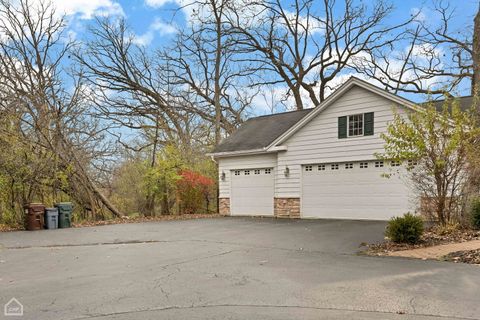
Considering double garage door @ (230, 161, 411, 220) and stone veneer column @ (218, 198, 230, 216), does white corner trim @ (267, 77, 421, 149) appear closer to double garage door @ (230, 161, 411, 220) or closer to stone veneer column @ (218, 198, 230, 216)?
double garage door @ (230, 161, 411, 220)

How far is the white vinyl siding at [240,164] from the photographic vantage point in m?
17.1

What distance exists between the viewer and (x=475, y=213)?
10195mm

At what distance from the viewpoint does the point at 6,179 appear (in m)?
14.0

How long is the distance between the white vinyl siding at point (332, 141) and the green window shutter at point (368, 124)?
15cm

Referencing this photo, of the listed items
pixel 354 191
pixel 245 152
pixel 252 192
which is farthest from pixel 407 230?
pixel 245 152

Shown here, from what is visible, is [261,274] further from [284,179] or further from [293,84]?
[293,84]

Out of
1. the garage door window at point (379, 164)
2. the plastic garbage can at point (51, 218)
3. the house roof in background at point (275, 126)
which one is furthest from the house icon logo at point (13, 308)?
the house roof in background at point (275, 126)

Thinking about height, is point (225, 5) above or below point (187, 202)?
above

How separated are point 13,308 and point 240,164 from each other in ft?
45.6

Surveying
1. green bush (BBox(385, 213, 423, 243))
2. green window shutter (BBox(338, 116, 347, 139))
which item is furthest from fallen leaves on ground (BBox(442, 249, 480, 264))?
green window shutter (BBox(338, 116, 347, 139))

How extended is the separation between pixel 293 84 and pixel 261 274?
24220mm

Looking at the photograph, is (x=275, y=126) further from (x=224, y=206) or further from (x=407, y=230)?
(x=407, y=230)

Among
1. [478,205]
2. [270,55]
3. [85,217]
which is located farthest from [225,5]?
[478,205]

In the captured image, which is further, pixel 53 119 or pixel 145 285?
pixel 53 119
